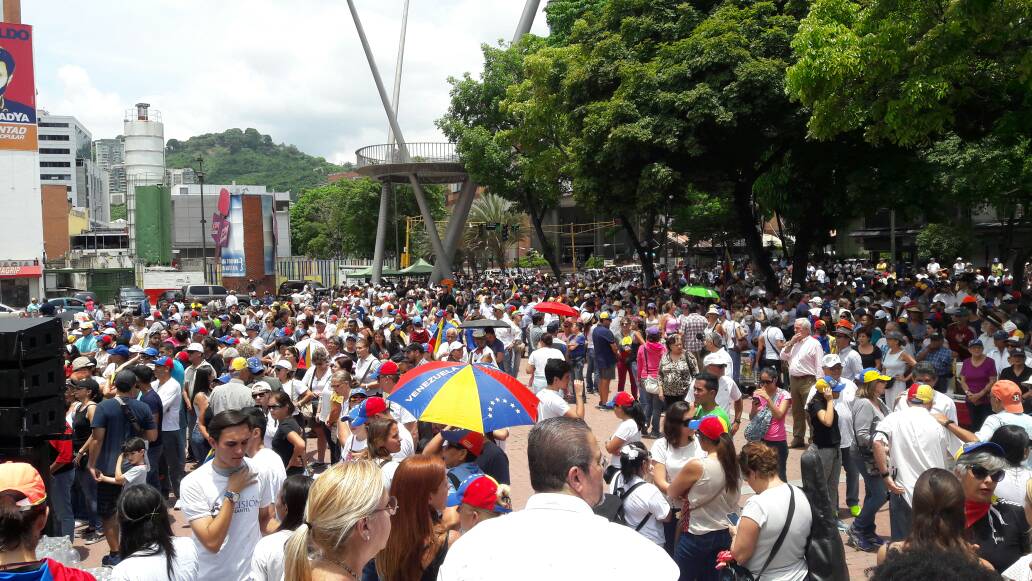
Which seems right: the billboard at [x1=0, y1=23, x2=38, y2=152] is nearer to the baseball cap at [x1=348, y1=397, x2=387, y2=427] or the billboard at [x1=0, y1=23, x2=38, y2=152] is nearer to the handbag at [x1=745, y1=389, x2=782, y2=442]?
→ the baseball cap at [x1=348, y1=397, x2=387, y2=427]

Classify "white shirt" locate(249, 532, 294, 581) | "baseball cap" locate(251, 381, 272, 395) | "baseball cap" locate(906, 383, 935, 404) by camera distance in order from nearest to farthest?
"white shirt" locate(249, 532, 294, 581), "baseball cap" locate(906, 383, 935, 404), "baseball cap" locate(251, 381, 272, 395)

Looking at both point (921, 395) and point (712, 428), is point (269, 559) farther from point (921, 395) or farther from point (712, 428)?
point (921, 395)

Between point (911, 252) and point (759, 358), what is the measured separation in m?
40.9

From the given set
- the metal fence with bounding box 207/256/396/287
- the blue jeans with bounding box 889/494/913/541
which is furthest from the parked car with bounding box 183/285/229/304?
the blue jeans with bounding box 889/494/913/541

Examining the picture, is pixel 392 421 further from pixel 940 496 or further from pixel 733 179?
pixel 733 179

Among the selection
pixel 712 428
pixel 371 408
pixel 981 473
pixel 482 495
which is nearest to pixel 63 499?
pixel 371 408

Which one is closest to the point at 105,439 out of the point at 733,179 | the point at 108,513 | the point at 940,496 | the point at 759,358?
the point at 108,513

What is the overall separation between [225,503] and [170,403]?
15.6ft

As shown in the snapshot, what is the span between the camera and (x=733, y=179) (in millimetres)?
22922

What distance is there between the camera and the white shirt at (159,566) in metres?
3.74

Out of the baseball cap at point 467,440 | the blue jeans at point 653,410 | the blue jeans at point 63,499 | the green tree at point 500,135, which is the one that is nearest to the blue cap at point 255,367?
the blue jeans at point 63,499

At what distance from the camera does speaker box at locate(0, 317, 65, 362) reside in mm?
4953

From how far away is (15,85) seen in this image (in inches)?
2109

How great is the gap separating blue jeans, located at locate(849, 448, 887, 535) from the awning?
181ft
